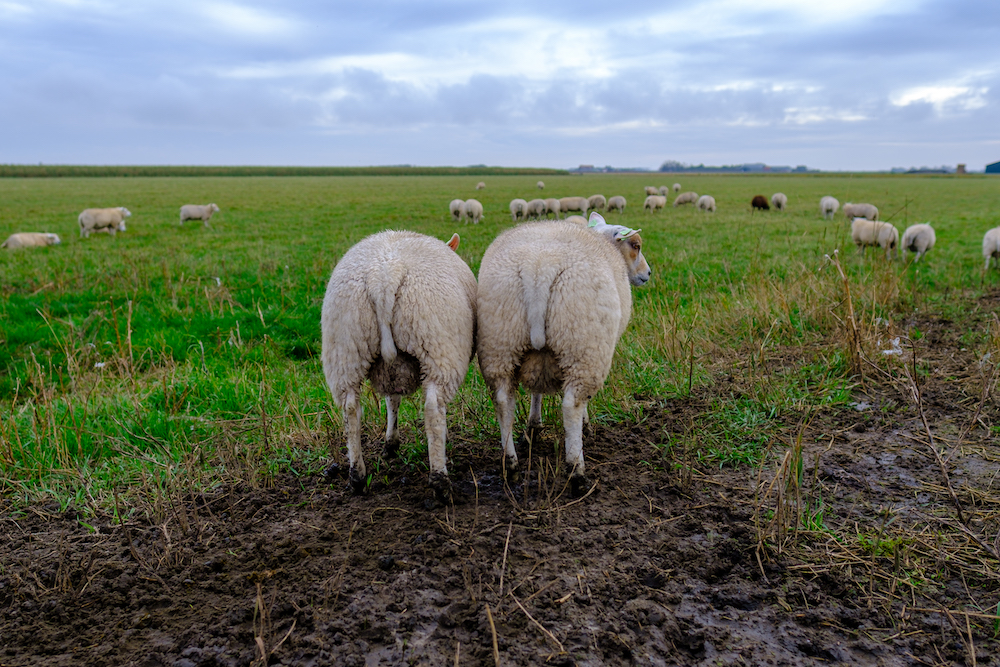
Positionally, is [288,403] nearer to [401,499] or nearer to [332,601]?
[401,499]

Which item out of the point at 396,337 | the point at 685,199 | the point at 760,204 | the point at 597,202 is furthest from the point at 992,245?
the point at 685,199

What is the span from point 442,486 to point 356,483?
2.03ft

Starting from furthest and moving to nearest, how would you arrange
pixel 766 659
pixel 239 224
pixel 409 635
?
pixel 239 224 → pixel 409 635 → pixel 766 659

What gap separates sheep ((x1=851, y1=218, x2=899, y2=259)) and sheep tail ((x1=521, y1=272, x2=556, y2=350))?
1154cm

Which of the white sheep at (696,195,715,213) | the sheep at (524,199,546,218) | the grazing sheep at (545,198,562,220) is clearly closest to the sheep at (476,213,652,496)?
the sheep at (524,199,546,218)

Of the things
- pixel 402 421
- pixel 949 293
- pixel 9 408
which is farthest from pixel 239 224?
pixel 949 293

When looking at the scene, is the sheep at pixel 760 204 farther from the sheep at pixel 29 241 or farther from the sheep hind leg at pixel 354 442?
the sheep hind leg at pixel 354 442

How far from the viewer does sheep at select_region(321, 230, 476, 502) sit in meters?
3.34

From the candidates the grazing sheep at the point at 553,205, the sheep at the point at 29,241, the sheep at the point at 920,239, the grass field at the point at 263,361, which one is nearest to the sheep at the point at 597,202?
the grazing sheep at the point at 553,205

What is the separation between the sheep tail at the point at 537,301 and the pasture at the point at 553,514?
0.81 meters

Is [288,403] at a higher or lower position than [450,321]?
lower

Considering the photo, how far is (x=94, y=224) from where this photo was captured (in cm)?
1997

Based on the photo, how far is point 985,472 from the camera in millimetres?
3484

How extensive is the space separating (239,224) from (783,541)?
24.3 m
